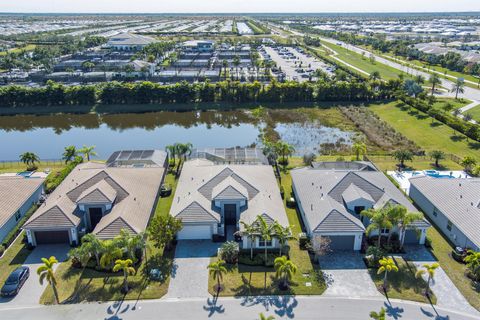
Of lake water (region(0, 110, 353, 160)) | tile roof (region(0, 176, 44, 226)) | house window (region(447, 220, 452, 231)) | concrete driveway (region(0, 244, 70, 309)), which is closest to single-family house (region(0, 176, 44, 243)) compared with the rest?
tile roof (region(0, 176, 44, 226))

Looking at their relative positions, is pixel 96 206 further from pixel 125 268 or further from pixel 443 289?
pixel 443 289

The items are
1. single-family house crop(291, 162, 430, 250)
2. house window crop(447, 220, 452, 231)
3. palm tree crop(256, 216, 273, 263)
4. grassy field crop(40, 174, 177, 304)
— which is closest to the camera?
grassy field crop(40, 174, 177, 304)

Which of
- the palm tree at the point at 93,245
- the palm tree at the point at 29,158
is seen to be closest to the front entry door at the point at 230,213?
the palm tree at the point at 93,245

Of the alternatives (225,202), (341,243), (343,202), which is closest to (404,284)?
(341,243)

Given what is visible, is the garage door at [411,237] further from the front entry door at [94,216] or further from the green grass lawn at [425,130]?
the front entry door at [94,216]

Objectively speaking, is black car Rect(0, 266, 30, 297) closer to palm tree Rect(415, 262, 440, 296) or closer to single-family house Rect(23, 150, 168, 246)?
single-family house Rect(23, 150, 168, 246)

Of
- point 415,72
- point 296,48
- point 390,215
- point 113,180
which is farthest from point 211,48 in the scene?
point 390,215
